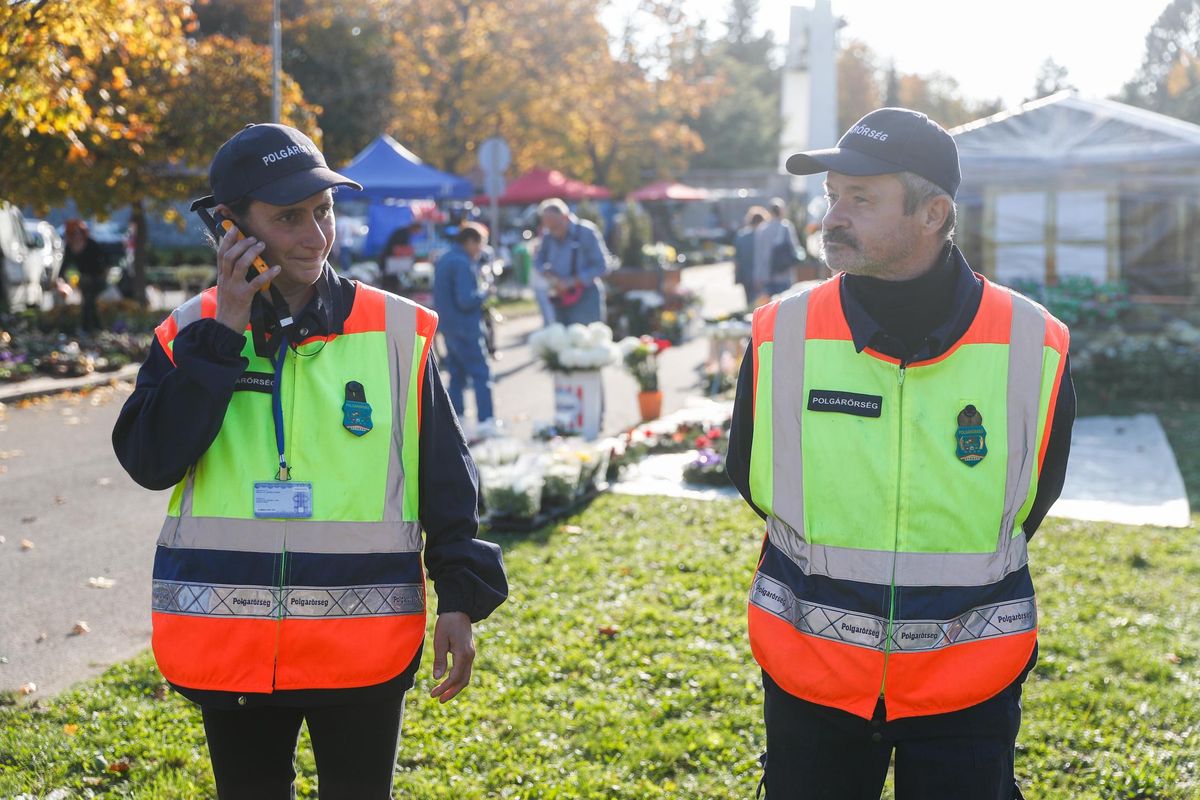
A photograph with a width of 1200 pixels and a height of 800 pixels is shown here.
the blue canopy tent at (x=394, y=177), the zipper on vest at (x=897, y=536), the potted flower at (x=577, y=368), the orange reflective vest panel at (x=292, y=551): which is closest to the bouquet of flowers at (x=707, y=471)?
→ the potted flower at (x=577, y=368)

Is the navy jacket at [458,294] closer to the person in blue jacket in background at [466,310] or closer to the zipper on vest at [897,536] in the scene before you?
the person in blue jacket in background at [466,310]

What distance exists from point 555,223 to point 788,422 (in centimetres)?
940

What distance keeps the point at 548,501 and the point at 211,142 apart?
39.2 ft

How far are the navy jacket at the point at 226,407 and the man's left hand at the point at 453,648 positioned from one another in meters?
0.03

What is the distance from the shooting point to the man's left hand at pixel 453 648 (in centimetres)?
254

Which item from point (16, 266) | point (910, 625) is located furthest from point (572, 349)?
point (16, 266)

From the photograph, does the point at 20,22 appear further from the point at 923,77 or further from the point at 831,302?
the point at 923,77

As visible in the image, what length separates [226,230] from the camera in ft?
7.91

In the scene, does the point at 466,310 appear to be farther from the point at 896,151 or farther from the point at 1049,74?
the point at 1049,74

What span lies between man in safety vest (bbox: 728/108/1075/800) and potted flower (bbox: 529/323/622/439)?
7918 millimetres

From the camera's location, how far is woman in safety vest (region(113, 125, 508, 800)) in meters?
2.35

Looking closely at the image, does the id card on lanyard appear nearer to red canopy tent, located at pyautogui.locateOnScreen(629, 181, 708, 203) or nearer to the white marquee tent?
the white marquee tent

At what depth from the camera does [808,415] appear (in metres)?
2.49

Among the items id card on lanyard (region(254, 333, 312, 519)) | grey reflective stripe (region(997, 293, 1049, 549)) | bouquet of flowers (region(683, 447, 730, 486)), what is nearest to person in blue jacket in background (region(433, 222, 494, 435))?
bouquet of flowers (region(683, 447, 730, 486))
